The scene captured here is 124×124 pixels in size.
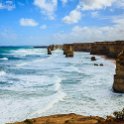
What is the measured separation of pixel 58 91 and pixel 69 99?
9.41 feet

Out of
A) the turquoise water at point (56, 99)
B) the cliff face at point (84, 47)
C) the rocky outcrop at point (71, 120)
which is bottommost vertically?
the turquoise water at point (56, 99)

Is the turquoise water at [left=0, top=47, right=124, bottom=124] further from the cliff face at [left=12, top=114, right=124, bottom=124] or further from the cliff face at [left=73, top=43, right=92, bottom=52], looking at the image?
the cliff face at [left=73, top=43, right=92, bottom=52]

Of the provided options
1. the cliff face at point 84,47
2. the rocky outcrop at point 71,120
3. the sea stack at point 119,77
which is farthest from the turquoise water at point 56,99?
the cliff face at point 84,47

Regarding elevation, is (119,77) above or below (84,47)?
below

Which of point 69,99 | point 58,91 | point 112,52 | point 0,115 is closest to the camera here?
point 0,115

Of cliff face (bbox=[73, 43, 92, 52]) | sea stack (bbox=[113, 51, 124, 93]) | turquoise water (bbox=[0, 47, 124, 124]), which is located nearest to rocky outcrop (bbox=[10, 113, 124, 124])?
turquoise water (bbox=[0, 47, 124, 124])

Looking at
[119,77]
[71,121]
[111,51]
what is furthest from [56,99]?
[111,51]

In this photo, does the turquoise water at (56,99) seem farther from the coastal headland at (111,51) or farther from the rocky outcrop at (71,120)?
the rocky outcrop at (71,120)

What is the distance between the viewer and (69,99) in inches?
762

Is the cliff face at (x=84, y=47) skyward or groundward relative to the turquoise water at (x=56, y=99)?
skyward

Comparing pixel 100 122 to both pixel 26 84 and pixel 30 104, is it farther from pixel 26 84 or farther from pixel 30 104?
pixel 26 84

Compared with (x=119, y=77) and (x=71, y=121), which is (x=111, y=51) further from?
(x=71, y=121)

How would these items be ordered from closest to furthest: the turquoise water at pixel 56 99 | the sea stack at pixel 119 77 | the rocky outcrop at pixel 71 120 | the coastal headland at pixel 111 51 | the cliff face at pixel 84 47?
the rocky outcrop at pixel 71 120 < the turquoise water at pixel 56 99 < the sea stack at pixel 119 77 < the coastal headland at pixel 111 51 < the cliff face at pixel 84 47

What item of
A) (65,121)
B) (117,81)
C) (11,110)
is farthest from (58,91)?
(65,121)
